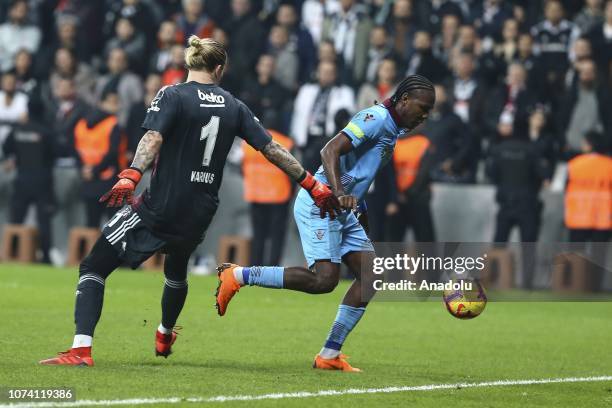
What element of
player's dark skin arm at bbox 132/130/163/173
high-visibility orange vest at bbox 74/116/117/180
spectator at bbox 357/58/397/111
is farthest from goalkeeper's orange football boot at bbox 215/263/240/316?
high-visibility orange vest at bbox 74/116/117/180

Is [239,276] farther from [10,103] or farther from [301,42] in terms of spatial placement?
[10,103]

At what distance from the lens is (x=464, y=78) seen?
19594 millimetres

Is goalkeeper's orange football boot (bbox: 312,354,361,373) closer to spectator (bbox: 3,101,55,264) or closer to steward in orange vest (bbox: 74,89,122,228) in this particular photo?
steward in orange vest (bbox: 74,89,122,228)

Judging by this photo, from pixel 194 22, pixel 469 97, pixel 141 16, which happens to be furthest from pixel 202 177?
pixel 141 16

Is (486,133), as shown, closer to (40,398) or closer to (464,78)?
(464,78)

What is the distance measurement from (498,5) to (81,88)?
6814 millimetres

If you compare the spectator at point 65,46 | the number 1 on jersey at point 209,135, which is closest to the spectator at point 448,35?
the spectator at point 65,46

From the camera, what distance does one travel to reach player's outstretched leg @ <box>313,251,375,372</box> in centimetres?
995

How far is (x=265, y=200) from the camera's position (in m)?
19.8

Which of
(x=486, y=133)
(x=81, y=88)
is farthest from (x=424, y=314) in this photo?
(x=81, y=88)

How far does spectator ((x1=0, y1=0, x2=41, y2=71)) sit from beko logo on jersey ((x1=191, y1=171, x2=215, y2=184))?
15.3 m

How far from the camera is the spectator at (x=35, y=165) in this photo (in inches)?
829

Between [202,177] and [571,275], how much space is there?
552 cm

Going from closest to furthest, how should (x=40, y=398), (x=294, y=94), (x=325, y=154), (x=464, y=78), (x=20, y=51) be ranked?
(x=40, y=398) < (x=325, y=154) < (x=464, y=78) < (x=294, y=94) < (x=20, y=51)
